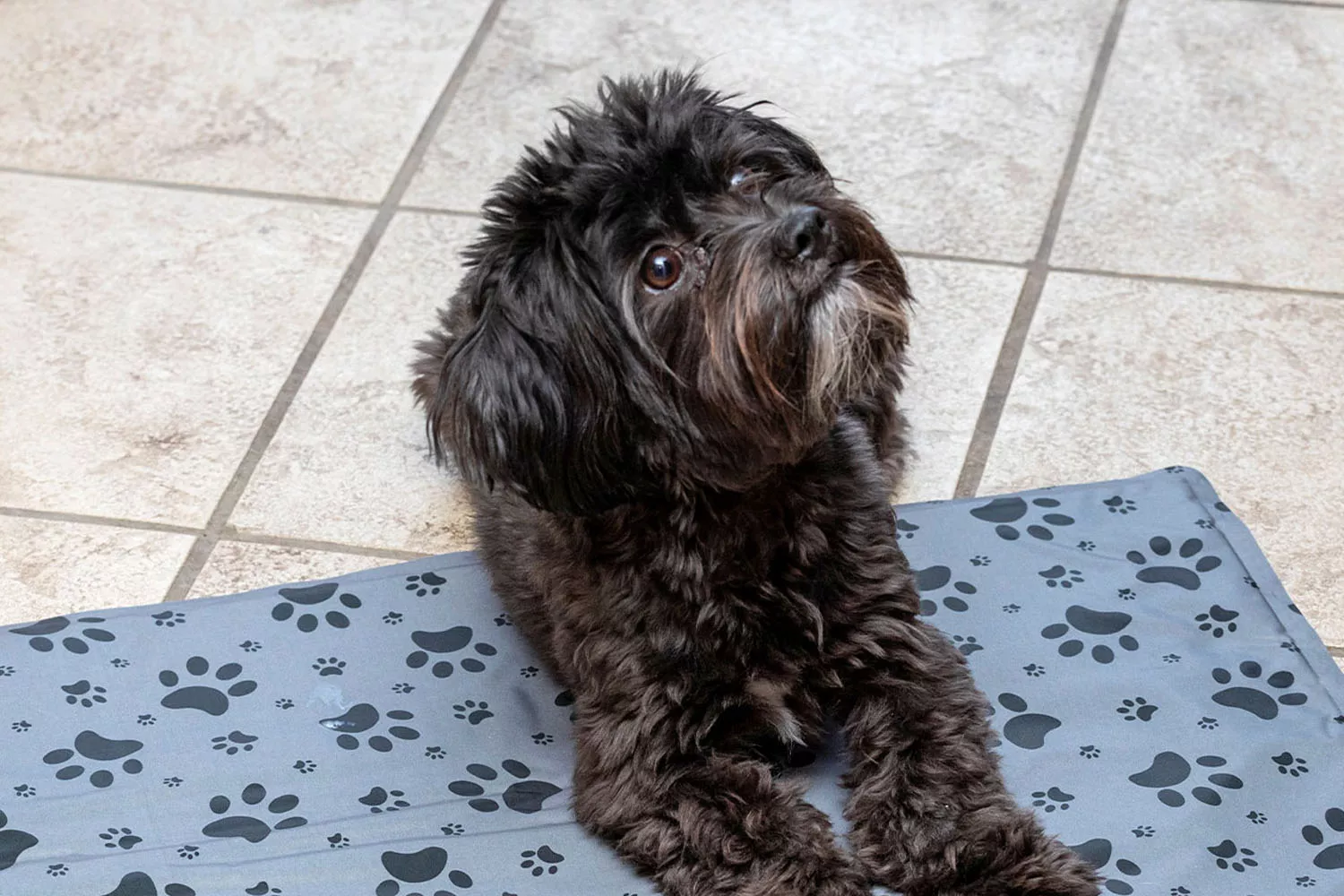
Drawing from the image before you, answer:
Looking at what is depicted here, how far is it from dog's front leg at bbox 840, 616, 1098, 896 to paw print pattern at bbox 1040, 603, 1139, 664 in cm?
31

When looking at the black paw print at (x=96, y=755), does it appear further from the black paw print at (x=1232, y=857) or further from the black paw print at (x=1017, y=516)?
the black paw print at (x=1232, y=857)

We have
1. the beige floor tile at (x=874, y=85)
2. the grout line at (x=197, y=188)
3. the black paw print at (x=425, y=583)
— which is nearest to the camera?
the black paw print at (x=425, y=583)

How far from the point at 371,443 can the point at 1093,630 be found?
65.2 inches

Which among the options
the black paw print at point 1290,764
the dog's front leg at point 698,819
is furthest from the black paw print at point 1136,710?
the dog's front leg at point 698,819

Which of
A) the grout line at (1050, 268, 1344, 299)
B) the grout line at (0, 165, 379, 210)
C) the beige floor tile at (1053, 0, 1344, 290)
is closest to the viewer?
the grout line at (1050, 268, 1344, 299)

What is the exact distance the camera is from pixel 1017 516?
3.47 metres

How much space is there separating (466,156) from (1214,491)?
2.24 meters

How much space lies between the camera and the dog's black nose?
8.10 feet

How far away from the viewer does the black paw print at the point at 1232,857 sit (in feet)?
8.96

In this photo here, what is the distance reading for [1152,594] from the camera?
3.27 metres

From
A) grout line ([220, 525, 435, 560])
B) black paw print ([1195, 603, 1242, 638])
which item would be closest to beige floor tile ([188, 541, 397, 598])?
grout line ([220, 525, 435, 560])

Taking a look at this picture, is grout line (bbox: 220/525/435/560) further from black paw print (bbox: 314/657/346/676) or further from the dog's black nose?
the dog's black nose

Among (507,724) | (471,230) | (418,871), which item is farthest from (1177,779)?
(471,230)

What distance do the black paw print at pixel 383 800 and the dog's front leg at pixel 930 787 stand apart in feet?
2.56
